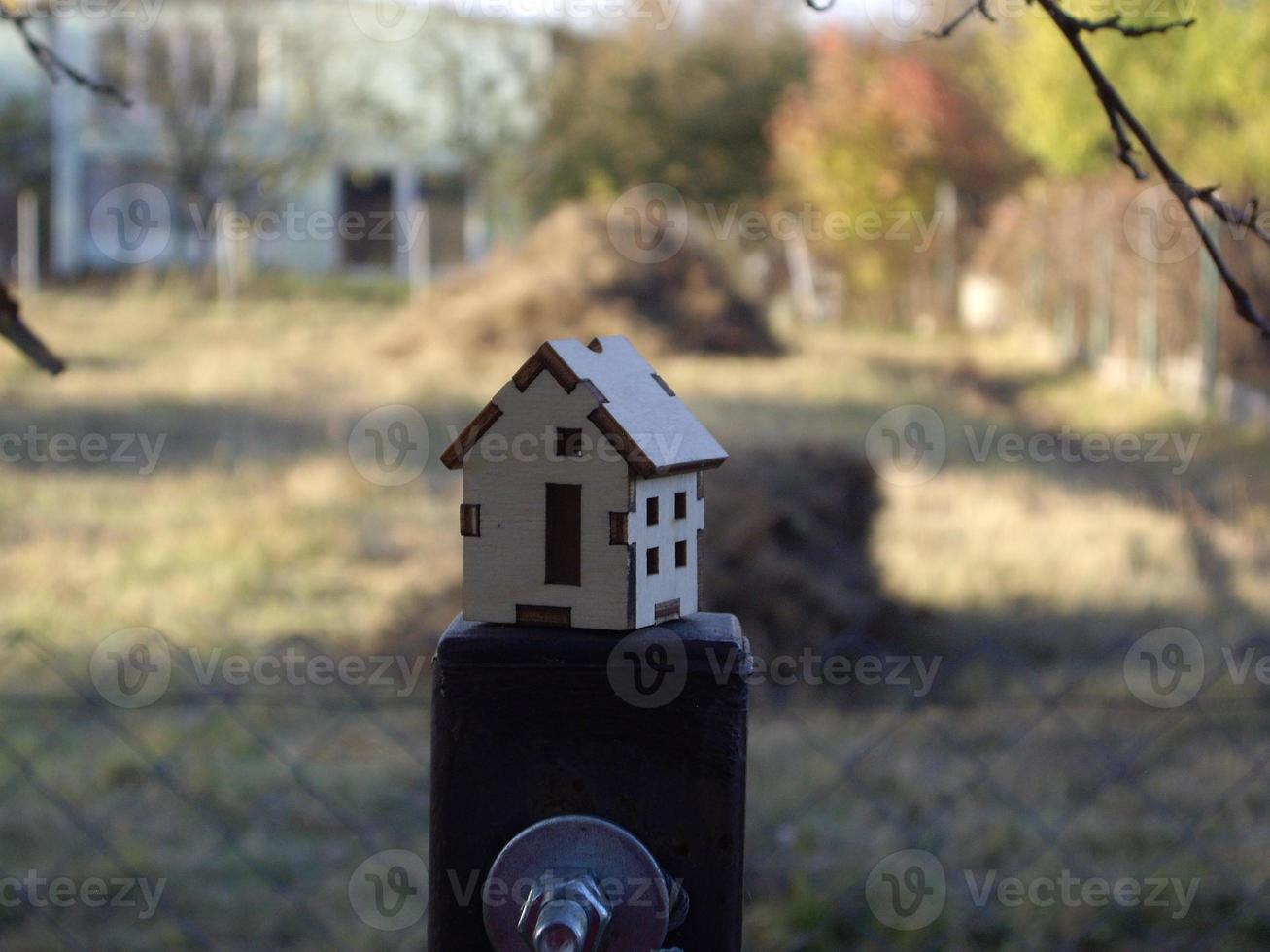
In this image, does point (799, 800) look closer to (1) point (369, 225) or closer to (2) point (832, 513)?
(2) point (832, 513)

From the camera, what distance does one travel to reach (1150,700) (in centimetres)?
470

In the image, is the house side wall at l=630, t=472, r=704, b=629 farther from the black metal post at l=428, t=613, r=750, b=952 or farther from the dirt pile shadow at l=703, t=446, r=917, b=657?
the dirt pile shadow at l=703, t=446, r=917, b=657

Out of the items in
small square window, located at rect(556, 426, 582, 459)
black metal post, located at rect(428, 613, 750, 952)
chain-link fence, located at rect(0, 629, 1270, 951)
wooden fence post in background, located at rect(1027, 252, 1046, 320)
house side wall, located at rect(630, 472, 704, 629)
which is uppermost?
wooden fence post in background, located at rect(1027, 252, 1046, 320)

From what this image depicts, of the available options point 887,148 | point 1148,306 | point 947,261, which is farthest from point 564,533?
→ point 887,148

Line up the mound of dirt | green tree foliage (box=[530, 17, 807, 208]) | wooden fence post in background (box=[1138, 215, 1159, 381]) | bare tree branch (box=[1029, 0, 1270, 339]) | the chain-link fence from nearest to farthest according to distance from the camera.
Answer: bare tree branch (box=[1029, 0, 1270, 339]) < the chain-link fence < wooden fence post in background (box=[1138, 215, 1159, 381]) < the mound of dirt < green tree foliage (box=[530, 17, 807, 208])

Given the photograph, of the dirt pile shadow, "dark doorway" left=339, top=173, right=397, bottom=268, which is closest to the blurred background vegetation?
the dirt pile shadow

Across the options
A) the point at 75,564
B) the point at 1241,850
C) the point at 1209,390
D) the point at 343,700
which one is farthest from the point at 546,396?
the point at 1209,390

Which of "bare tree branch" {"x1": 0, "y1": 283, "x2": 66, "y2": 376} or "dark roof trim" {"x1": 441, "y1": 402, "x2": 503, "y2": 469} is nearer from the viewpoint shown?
"dark roof trim" {"x1": 441, "y1": 402, "x2": 503, "y2": 469}

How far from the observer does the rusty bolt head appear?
1.04 metres

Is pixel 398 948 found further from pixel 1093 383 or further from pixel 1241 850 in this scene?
pixel 1093 383

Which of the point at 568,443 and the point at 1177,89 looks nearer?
the point at 568,443

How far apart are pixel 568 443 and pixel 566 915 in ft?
1.26

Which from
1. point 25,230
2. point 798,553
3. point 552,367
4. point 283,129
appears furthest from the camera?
point 283,129

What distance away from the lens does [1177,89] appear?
14.2 metres
